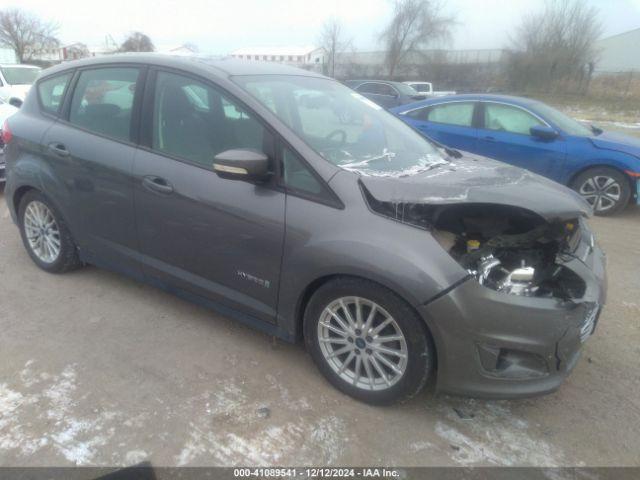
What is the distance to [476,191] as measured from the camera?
8.24ft

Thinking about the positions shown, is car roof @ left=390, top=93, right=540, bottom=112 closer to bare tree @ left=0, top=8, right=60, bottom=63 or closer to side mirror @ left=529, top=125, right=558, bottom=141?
side mirror @ left=529, top=125, right=558, bottom=141

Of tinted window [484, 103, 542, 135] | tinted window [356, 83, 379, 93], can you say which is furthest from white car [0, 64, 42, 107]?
tinted window [484, 103, 542, 135]

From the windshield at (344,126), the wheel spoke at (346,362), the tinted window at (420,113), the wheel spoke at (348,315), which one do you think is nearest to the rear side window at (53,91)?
the windshield at (344,126)

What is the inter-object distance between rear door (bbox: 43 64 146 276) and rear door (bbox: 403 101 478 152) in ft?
14.7

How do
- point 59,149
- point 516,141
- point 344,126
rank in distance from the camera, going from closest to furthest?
point 344,126
point 59,149
point 516,141

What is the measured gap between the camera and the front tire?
2.36 metres

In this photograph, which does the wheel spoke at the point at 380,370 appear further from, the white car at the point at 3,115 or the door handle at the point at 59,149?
→ the white car at the point at 3,115

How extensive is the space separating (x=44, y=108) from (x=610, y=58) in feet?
198

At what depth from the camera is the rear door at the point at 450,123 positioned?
6906 mm

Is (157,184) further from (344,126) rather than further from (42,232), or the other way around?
(42,232)

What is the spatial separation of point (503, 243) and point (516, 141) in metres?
4.47

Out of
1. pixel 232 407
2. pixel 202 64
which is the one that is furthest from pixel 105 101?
pixel 232 407

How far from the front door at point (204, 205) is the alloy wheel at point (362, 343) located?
0.37 metres

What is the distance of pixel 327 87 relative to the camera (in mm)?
3508
